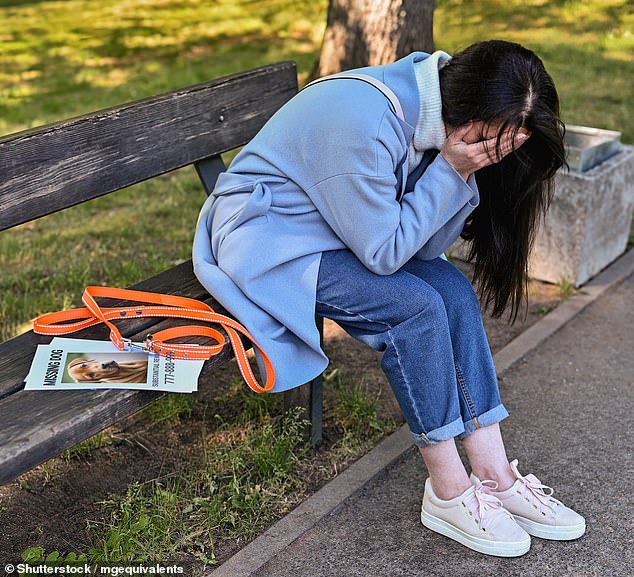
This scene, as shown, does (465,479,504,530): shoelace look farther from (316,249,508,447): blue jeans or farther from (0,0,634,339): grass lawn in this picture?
(0,0,634,339): grass lawn

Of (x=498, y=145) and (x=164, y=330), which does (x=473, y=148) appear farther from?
(x=164, y=330)

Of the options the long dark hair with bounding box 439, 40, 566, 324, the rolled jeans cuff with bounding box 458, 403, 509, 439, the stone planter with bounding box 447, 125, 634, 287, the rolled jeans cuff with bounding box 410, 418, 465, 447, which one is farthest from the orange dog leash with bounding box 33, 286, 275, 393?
the stone planter with bounding box 447, 125, 634, 287

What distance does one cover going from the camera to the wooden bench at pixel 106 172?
2059 millimetres

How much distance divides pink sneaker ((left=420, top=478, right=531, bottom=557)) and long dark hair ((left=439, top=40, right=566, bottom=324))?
60cm

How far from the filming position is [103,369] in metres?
2.28

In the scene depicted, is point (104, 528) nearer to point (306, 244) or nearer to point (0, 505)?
point (0, 505)

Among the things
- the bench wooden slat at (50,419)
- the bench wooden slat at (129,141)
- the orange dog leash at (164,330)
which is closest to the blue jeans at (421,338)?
the orange dog leash at (164,330)

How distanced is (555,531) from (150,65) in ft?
20.9

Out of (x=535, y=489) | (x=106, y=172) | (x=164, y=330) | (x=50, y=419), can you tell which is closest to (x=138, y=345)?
(x=164, y=330)

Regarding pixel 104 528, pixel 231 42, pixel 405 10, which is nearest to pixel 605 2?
pixel 231 42

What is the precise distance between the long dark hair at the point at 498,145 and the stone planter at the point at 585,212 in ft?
3.78

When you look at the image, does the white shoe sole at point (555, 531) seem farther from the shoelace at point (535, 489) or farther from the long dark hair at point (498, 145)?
the long dark hair at point (498, 145)

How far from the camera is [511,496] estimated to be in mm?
2629

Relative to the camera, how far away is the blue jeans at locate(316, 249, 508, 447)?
8.02 feet
